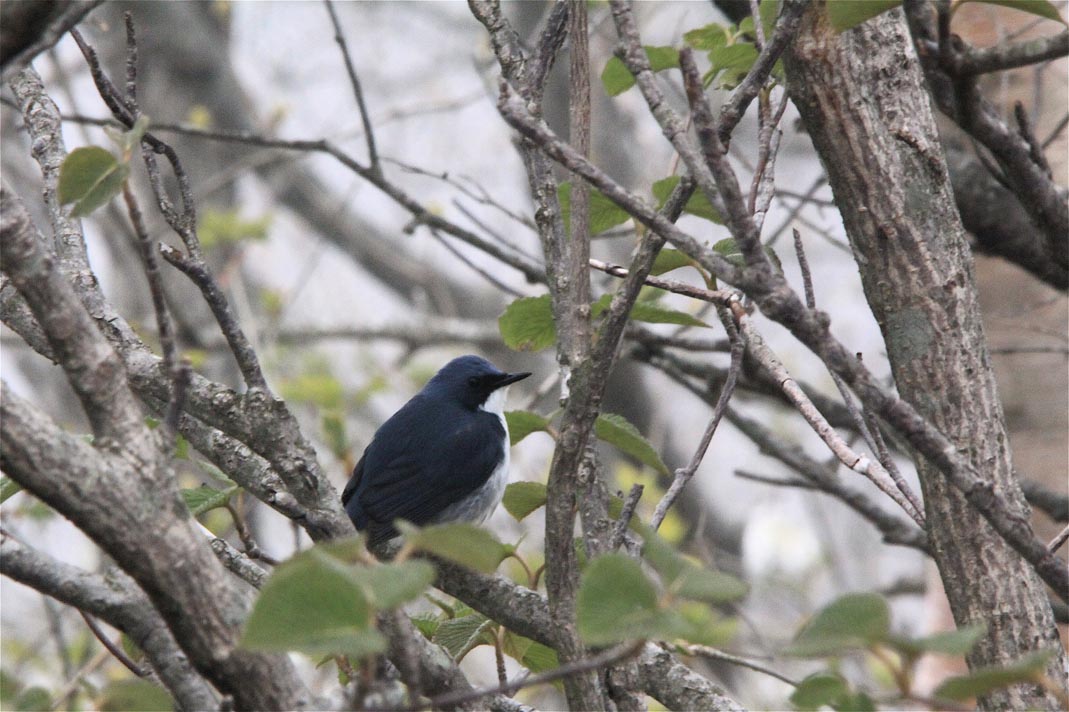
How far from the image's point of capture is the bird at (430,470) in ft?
14.1

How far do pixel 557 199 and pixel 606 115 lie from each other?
29.7ft

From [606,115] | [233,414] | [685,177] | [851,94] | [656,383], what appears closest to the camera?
[685,177]

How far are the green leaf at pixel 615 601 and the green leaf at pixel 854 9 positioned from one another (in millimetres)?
896

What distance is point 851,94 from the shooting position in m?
2.08

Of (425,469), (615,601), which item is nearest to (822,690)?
(615,601)

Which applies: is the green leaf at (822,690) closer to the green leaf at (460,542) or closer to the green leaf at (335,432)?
the green leaf at (460,542)

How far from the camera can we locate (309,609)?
101 centimetres

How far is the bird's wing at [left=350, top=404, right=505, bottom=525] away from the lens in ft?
14.2

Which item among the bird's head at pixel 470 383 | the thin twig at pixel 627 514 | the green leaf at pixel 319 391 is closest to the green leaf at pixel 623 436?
the thin twig at pixel 627 514

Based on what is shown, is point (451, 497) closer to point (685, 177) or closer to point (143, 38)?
point (685, 177)

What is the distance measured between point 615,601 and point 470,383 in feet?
13.5

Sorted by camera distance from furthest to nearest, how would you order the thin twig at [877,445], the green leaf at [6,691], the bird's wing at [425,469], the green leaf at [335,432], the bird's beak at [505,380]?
the bird's beak at [505,380] < the bird's wing at [425,469] < the green leaf at [335,432] < the thin twig at [877,445] < the green leaf at [6,691]

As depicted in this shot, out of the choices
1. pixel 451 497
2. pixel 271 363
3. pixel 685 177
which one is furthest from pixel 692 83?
pixel 271 363

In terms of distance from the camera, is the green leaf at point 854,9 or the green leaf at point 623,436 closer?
the green leaf at point 854,9
